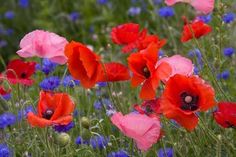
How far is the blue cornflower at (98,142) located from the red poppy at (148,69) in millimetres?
473

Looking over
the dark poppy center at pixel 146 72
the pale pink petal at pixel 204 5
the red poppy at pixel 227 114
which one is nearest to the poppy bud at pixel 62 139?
the dark poppy center at pixel 146 72

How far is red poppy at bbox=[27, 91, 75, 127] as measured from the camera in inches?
80.3

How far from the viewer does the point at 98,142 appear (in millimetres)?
2604

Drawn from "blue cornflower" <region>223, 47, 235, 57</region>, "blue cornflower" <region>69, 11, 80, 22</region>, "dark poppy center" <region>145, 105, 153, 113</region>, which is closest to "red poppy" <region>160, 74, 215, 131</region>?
"dark poppy center" <region>145, 105, 153, 113</region>

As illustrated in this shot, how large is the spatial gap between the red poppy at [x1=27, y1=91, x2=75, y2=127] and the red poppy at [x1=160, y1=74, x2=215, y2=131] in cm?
30

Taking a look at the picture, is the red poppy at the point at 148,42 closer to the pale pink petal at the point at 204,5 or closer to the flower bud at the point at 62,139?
the pale pink petal at the point at 204,5

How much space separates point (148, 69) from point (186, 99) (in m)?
0.17

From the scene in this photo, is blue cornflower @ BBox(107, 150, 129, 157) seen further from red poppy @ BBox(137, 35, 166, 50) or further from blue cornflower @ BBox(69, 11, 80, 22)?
blue cornflower @ BBox(69, 11, 80, 22)

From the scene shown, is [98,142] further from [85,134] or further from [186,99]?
[186,99]

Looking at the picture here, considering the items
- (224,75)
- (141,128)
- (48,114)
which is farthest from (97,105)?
(141,128)

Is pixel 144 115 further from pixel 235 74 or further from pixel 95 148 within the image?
pixel 235 74

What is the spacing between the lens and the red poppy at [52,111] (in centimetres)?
204

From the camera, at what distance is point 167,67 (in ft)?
6.91

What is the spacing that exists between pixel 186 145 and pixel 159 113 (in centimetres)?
50
